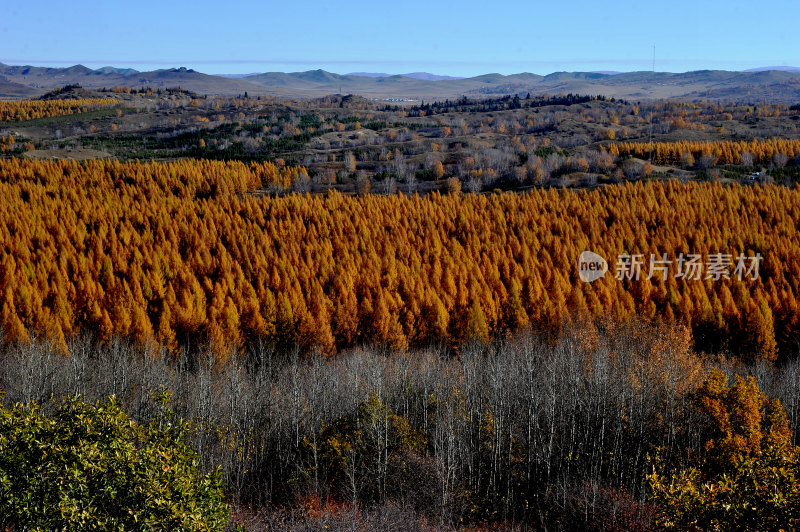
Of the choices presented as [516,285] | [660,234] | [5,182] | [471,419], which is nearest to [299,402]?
[471,419]

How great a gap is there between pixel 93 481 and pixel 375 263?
63597 millimetres

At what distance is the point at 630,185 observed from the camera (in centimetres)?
12006

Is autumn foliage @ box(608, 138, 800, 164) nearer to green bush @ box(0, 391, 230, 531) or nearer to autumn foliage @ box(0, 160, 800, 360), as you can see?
autumn foliage @ box(0, 160, 800, 360)

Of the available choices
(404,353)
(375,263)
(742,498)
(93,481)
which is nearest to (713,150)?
(375,263)

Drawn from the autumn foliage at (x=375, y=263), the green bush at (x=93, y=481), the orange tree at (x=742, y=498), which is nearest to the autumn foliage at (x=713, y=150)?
the autumn foliage at (x=375, y=263)

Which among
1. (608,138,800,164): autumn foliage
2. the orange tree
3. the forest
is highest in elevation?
(608,138,800,164): autumn foliage

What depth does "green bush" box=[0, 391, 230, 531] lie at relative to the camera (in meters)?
14.5

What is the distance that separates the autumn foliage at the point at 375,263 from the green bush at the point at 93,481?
139ft

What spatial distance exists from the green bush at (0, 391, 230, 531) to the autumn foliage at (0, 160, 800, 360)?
139 ft

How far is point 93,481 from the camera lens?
15.2 meters

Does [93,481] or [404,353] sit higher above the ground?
[93,481]

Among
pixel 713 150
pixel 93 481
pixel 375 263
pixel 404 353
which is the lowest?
pixel 404 353

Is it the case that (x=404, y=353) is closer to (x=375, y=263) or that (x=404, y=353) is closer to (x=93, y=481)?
(x=375, y=263)

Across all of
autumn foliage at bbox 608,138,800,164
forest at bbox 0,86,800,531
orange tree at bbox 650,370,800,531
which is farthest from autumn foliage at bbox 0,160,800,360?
orange tree at bbox 650,370,800,531
